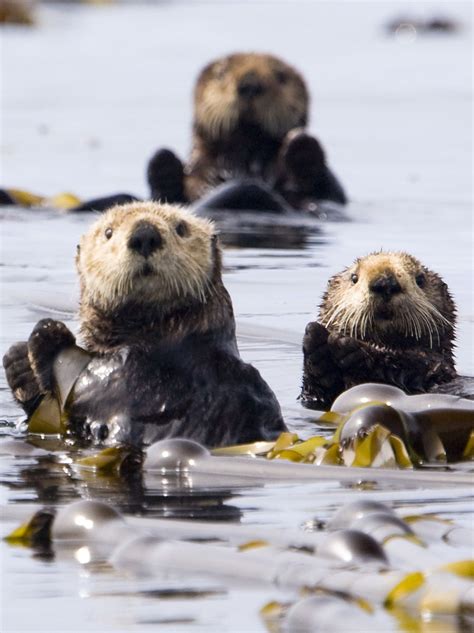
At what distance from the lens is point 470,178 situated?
1599 cm

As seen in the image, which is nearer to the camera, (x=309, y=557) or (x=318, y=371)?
(x=309, y=557)

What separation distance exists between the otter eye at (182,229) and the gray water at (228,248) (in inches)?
36.6

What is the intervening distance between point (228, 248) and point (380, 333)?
4.14m

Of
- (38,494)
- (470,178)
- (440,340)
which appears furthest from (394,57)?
(38,494)

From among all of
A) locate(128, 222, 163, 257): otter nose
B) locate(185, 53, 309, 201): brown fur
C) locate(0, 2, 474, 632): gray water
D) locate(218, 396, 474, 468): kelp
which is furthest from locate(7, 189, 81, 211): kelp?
locate(218, 396, 474, 468): kelp

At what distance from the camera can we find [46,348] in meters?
6.16

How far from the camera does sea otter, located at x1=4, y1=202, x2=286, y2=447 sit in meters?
6.00

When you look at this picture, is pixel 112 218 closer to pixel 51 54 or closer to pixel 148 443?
pixel 148 443

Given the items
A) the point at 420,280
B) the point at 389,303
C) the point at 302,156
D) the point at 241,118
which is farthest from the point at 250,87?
the point at 389,303

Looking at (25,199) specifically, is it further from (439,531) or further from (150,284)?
(439,531)

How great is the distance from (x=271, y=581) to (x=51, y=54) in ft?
103

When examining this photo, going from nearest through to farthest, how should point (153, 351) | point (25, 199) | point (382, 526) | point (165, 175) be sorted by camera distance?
point (382, 526) → point (153, 351) → point (165, 175) → point (25, 199)

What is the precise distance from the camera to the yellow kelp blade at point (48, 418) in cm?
620

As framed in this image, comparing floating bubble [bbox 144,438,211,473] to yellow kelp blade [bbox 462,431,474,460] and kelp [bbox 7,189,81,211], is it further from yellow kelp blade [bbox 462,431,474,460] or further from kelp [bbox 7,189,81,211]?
kelp [bbox 7,189,81,211]
